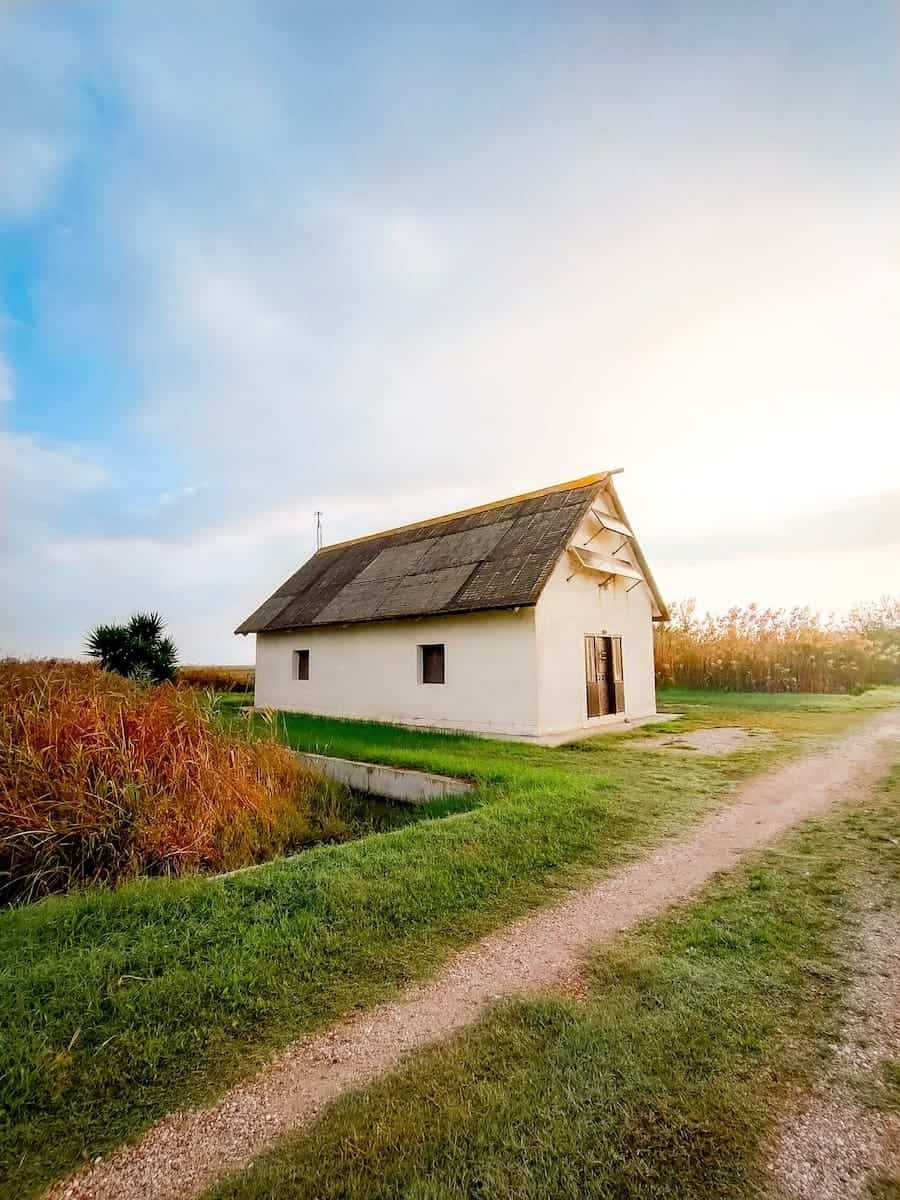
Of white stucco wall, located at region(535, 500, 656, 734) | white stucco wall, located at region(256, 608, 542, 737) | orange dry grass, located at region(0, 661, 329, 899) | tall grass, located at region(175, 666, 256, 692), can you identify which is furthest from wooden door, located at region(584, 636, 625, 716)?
tall grass, located at region(175, 666, 256, 692)

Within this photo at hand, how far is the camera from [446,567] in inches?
592

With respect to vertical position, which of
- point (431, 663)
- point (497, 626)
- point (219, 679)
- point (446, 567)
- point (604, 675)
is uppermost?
point (446, 567)

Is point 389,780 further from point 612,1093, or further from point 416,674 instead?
point 612,1093

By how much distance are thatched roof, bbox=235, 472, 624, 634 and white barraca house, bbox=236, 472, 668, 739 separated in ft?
0.15

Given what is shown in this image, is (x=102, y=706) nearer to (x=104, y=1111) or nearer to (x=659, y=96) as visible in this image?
(x=104, y=1111)

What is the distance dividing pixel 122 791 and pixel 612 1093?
16.3 ft

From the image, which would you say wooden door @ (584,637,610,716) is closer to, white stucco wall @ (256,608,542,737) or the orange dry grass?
white stucco wall @ (256,608,542,737)

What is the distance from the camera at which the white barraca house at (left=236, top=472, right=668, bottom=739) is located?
1235 cm

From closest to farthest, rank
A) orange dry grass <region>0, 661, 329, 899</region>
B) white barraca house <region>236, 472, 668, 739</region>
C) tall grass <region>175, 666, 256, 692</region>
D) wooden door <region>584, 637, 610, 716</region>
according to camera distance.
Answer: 1. orange dry grass <region>0, 661, 329, 899</region>
2. white barraca house <region>236, 472, 668, 739</region>
3. wooden door <region>584, 637, 610, 716</region>
4. tall grass <region>175, 666, 256, 692</region>

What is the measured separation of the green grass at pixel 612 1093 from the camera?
190 centimetres

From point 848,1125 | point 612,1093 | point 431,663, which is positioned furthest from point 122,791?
point 431,663

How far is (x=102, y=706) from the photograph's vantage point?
22.2 ft

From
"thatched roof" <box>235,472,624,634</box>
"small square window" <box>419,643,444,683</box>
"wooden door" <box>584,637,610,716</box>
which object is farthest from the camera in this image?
"small square window" <box>419,643,444,683</box>

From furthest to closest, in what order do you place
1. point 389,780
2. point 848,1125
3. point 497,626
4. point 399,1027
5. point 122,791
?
point 497,626 → point 389,780 → point 122,791 → point 399,1027 → point 848,1125
